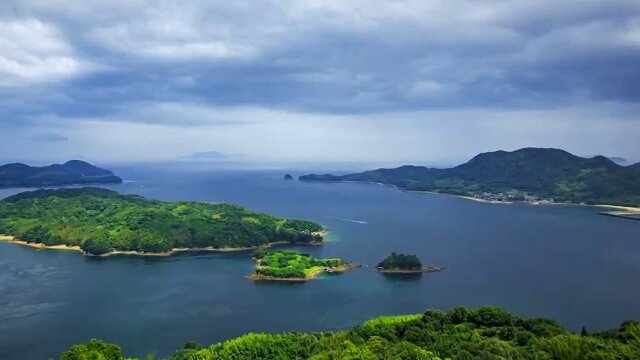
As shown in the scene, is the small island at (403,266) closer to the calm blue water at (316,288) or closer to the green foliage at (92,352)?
the calm blue water at (316,288)

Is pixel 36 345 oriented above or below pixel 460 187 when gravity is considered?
below

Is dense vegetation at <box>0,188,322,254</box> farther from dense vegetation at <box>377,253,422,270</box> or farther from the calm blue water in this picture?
dense vegetation at <box>377,253,422,270</box>

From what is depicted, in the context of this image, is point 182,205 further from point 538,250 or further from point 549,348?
point 549,348

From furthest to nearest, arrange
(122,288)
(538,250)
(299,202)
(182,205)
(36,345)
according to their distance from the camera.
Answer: (299,202) < (182,205) < (538,250) < (122,288) < (36,345)

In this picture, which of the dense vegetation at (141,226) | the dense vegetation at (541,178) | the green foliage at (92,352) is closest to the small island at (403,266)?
the dense vegetation at (141,226)

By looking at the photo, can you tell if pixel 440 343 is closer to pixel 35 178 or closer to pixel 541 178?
pixel 541 178

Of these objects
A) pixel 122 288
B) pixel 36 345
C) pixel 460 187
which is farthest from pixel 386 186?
pixel 36 345

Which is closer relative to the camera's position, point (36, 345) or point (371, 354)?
point (371, 354)
